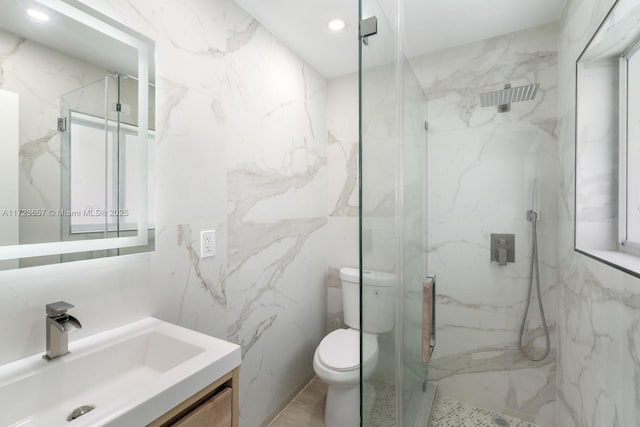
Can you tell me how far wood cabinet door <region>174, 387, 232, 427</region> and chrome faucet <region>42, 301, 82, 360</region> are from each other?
1.36 ft

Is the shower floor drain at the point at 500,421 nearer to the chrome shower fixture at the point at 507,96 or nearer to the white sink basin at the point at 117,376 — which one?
the white sink basin at the point at 117,376

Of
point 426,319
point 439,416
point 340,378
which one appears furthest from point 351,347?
point 439,416

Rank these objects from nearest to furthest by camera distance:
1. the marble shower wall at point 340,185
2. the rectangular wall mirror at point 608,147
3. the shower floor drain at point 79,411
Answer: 1. the shower floor drain at point 79,411
2. the rectangular wall mirror at point 608,147
3. the marble shower wall at point 340,185

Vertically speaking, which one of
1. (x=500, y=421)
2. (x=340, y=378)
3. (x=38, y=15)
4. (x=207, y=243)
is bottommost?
(x=500, y=421)

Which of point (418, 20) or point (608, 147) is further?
point (418, 20)

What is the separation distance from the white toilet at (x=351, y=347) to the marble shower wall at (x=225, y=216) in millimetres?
310

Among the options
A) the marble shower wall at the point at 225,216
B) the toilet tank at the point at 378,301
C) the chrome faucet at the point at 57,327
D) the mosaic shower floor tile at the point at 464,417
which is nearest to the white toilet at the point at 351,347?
the toilet tank at the point at 378,301

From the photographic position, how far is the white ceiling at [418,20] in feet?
5.13

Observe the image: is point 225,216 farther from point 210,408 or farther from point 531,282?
point 531,282

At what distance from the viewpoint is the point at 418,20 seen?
1.68 m

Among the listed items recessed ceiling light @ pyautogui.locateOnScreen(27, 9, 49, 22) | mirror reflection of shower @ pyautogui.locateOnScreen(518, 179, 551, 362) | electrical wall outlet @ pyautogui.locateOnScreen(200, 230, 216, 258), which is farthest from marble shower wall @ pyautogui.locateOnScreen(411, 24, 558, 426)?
recessed ceiling light @ pyautogui.locateOnScreen(27, 9, 49, 22)

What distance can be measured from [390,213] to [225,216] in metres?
0.84

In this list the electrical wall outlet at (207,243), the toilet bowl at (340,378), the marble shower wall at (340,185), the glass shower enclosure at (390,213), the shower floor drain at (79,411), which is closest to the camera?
the shower floor drain at (79,411)

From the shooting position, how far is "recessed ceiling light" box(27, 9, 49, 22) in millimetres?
856
